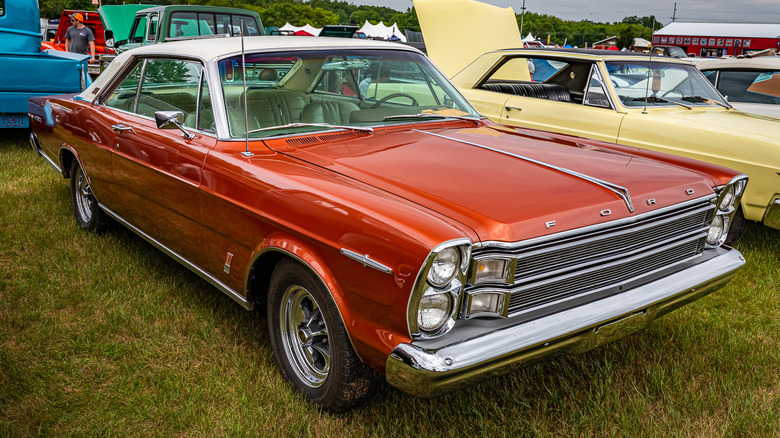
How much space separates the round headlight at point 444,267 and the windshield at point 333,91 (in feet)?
4.37

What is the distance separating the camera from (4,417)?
2.57 meters

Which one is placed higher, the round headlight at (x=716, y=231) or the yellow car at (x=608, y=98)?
the yellow car at (x=608, y=98)

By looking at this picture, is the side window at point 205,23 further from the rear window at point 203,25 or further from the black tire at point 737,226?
the black tire at point 737,226

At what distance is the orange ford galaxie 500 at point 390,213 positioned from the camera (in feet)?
6.81

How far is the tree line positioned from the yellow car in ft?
159

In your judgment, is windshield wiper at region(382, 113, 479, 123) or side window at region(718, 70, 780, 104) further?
side window at region(718, 70, 780, 104)

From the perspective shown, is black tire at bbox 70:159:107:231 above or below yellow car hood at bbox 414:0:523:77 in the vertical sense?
below

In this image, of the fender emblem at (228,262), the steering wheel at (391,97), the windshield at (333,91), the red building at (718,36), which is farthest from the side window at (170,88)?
the red building at (718,36)

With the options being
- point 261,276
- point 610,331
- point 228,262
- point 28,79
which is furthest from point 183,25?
point 610,331

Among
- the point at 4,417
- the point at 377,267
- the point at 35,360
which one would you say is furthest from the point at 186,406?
the point at 377,267

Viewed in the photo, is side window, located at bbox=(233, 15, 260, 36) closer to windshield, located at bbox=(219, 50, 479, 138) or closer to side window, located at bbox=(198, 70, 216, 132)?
windshield, located at bbox=(219, 50, 479, 138)

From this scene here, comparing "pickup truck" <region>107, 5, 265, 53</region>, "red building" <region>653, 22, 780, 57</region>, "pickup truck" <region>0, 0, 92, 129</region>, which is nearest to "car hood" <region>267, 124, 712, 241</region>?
"pickup truck" <region>0, 0, 92, 129</region>

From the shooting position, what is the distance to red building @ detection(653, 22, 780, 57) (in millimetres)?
59750

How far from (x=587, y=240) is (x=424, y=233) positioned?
671 mm
